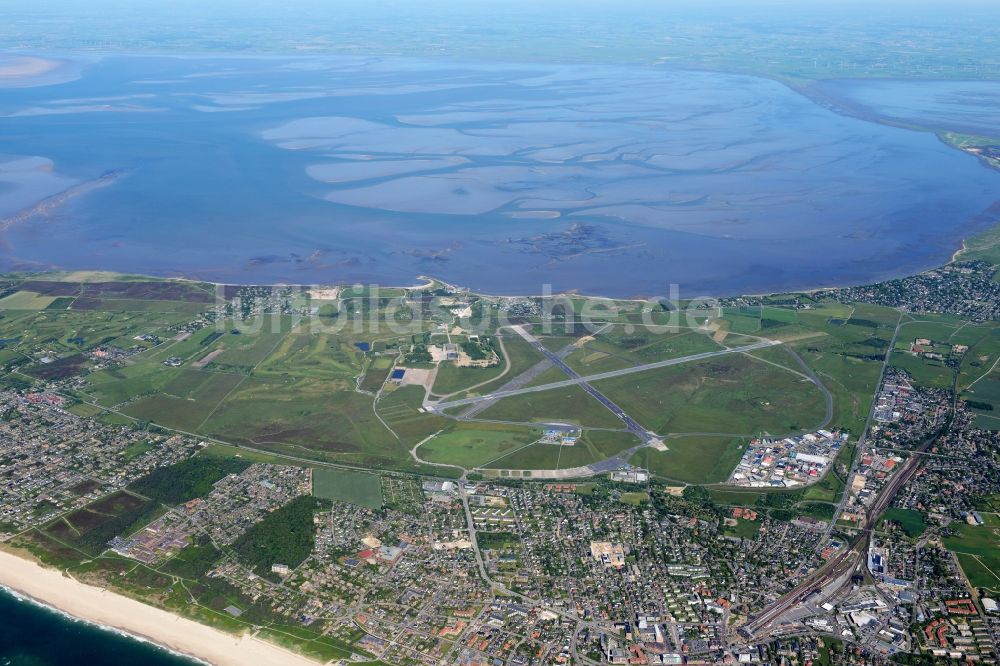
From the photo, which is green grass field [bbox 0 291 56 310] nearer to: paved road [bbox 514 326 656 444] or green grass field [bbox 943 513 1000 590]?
paved road [bbox 514 326 656 444]

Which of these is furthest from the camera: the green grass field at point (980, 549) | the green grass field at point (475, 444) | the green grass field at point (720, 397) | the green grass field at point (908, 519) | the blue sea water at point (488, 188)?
the blue sea water at point (488, 188)

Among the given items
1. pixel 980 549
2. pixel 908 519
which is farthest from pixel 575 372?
pixel 980 549

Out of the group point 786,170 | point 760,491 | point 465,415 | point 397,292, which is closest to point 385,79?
point 786,170

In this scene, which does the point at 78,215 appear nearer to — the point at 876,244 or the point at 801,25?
A: the point at 876,244

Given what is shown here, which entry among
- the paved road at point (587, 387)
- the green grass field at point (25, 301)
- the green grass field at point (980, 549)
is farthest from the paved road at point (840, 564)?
the green grass field at point (25, 301)

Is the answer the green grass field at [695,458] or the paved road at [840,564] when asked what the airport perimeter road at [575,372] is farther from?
the paved road at [840,564]
